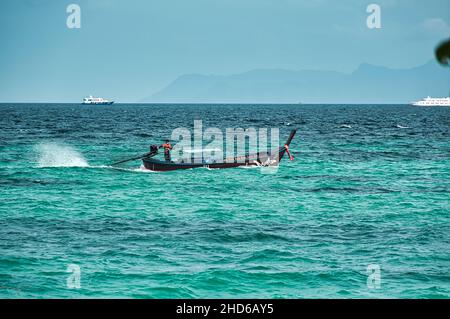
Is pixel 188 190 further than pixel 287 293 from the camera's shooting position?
Yes

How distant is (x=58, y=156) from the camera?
56.0m

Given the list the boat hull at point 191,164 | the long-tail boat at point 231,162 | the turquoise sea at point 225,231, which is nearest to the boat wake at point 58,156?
the turquoise sea at point 225,231

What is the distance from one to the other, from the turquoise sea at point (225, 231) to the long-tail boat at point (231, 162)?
733 mm

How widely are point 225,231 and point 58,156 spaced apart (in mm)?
35061

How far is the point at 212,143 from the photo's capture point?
7488 centimetres

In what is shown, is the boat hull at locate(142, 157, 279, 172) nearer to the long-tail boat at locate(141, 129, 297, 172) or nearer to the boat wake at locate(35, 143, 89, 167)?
the long-tail boat at locate(141, 129, 297, 172)

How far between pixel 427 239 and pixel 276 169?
21.9m

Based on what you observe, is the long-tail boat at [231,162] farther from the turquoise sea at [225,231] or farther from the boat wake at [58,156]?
the boat wake at [58,156]

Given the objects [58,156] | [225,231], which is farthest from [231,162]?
[58,156]

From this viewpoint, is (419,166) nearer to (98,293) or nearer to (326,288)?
(326,288)

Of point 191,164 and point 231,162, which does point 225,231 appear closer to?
point 191,164

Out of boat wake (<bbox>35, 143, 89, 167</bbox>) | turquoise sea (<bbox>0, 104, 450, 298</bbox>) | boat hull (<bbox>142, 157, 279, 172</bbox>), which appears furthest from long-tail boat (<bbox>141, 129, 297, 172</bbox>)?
boat wake (<bbox>35, 143, 89, 167</bbox>)
